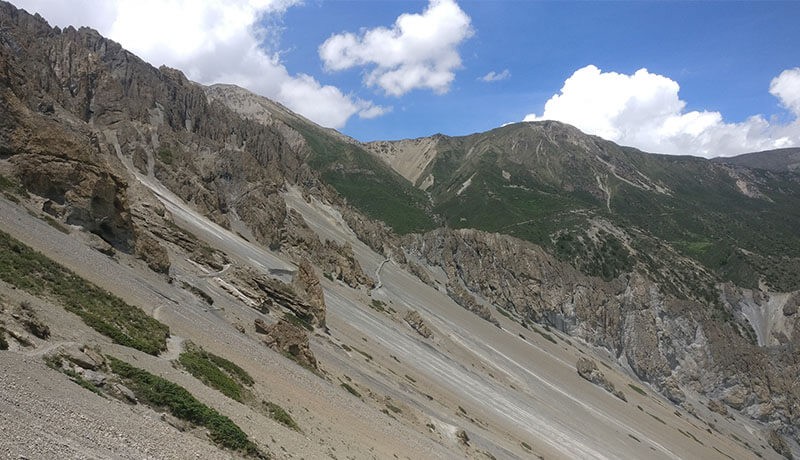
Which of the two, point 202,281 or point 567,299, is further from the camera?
point 567,299

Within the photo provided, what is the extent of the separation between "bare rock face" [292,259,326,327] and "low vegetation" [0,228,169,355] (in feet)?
63.6

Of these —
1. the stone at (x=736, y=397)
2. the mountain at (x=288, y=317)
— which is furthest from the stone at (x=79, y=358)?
the stone at (x=736, y=397)

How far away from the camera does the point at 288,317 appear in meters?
37.3

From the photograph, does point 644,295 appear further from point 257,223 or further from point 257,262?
point 257,262

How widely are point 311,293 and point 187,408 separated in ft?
97.4

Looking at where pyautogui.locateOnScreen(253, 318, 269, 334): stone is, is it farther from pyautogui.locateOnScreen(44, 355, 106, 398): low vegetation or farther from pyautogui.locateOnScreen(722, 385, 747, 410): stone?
pyautogui.locateOnScreen(722, 385, 747, 410): stone

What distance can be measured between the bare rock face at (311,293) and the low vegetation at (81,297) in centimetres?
1938

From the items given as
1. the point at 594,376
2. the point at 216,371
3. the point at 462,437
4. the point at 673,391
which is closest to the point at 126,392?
the point at 216,371

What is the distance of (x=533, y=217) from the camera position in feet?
634

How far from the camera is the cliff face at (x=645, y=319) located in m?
107

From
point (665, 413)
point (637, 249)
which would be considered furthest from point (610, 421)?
point (637, 249)

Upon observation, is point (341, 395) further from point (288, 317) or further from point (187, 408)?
point (288, 317)

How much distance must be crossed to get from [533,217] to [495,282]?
A: 74475mm

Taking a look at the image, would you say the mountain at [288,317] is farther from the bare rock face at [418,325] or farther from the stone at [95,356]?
the bare rock face at [418,325]
